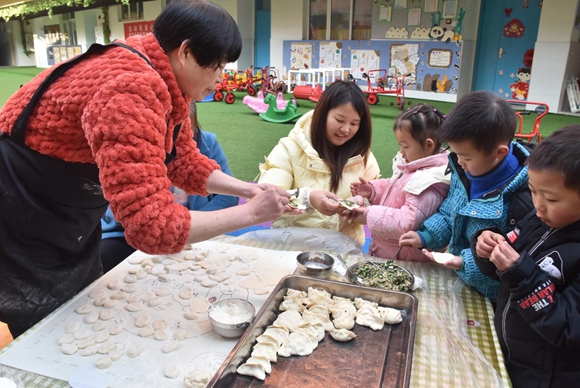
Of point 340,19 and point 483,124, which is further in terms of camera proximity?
point 340,19

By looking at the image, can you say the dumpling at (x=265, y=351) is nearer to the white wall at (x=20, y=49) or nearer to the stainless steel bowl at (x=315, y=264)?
the stainless steel bowl at (x=315, y=264)

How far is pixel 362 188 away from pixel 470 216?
2.43 ft

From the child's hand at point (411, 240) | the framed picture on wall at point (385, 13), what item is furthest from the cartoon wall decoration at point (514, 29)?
the child's hand at point (411, 240)

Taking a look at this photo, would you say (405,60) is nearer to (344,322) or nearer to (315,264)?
(315,264)

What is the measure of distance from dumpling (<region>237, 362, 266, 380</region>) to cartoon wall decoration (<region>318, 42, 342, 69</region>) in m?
11.1

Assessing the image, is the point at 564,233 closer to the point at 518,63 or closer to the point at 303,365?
the point at 303,365

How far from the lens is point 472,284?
4.86 feet

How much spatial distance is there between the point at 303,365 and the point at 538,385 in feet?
2.07

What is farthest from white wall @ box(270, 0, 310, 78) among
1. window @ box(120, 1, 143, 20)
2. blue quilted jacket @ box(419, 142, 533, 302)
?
blue quilted jacket @ box(419, 142, 533, 302)

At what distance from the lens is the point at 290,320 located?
1.21 m

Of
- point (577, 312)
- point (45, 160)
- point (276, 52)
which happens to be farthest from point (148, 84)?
point (276, 52)

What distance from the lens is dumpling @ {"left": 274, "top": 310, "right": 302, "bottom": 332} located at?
119 centimetres

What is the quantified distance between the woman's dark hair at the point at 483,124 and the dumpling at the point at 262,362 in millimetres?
961

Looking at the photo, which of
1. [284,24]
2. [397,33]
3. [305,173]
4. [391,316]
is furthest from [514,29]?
[391,316]
